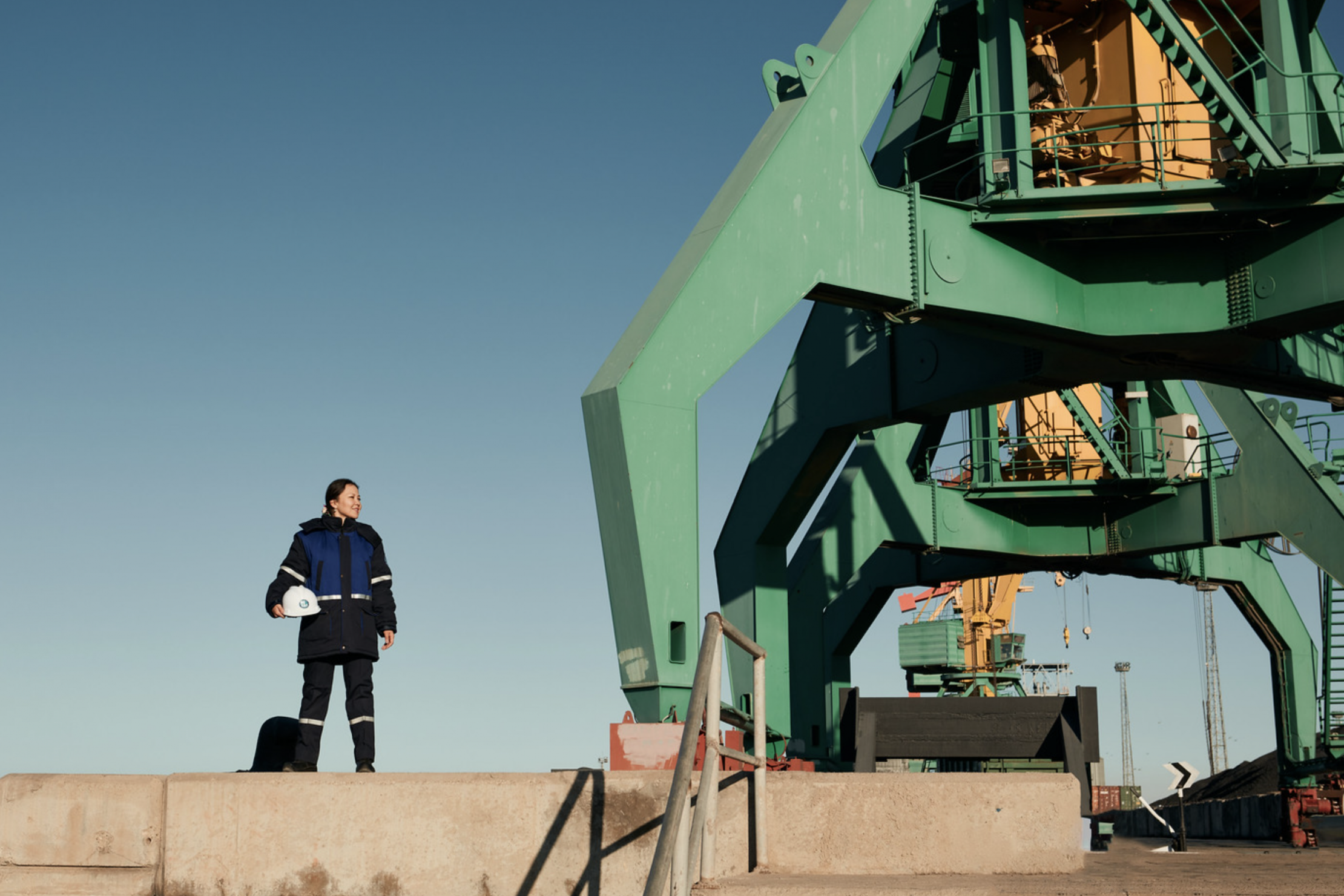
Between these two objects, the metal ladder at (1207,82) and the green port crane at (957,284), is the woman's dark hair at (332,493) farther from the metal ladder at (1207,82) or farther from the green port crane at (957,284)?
the metal ladder at (1207,82)

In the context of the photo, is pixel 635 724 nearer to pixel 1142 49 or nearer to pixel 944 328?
pixel 944 328

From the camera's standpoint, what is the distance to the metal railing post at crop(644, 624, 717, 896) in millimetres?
4973

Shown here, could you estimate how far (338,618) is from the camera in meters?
8.27

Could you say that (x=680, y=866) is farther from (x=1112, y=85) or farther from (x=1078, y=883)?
(x=1112, y=85)

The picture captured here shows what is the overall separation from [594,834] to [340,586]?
8.14 ft

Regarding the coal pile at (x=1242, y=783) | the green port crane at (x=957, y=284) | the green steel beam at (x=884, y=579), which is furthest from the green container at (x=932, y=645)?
the green port crane at (x=957, y=284)

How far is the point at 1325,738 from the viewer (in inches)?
952

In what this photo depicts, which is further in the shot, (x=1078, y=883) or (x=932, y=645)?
(x=932, y=645)

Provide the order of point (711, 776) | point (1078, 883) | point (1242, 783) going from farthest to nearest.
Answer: point (1242, 783) → point (1078, 883) → point (711, 776)

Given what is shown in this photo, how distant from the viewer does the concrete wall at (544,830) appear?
22.3 feet

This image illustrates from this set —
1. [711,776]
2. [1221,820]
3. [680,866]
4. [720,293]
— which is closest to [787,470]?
[720,293]

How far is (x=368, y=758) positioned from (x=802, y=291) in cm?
604

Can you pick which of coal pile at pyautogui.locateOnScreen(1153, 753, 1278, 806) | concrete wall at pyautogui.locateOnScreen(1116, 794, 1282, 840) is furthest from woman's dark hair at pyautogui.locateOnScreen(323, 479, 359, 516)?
coal pile at pyautogui.locateOnScreen(1153, 753, 1278, 806)

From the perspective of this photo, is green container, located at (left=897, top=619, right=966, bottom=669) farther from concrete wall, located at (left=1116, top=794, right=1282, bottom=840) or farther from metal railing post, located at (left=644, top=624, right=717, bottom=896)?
metal railing post, located at (left=644, top=624, right=717, bottom=896)
